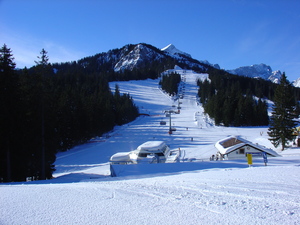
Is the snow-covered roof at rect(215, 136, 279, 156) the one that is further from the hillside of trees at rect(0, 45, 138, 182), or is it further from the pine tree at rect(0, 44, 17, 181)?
the pine tree at rect(0, 44, 17, 181)

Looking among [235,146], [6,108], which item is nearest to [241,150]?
[235,146]

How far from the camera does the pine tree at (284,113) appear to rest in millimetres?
29438

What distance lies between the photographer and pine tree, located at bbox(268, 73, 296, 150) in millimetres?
29438

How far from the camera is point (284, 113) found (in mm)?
29969

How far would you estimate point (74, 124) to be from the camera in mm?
36750

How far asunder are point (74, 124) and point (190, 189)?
34117mm

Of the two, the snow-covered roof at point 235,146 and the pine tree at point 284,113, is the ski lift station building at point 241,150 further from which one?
the pine tree at point 284,113

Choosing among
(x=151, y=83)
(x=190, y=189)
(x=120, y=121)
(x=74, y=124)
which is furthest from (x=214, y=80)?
(x=190, y=189)

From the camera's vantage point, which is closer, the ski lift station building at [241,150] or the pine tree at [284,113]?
the ski lift station building at [241,150]

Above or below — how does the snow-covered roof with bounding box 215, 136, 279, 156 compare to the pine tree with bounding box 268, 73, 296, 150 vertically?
below

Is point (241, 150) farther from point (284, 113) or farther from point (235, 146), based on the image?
Result: point (284, 113)

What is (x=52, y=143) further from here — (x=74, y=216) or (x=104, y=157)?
(x=74, y=216)

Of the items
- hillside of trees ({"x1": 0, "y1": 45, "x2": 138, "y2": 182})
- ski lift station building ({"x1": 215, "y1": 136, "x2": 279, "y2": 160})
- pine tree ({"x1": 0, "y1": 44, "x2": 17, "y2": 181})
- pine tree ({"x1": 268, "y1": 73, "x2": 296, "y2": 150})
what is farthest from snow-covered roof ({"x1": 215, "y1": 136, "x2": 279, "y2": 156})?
pine tree ({"x1": 0, "y1": 44, "x2": 17, "y2": 181})

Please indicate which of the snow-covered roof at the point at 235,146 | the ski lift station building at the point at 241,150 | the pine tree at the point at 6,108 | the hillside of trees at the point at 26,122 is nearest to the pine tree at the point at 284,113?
the snow-covered roof at the point at 235,146
